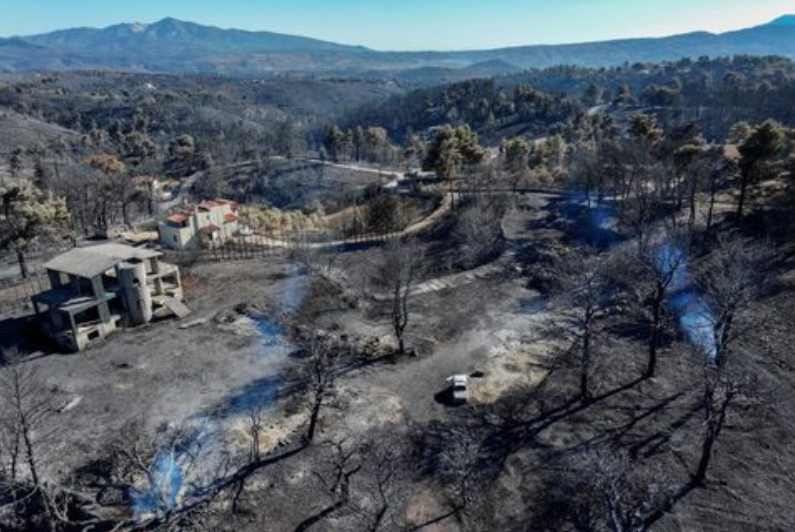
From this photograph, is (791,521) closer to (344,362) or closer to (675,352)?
(675,352)

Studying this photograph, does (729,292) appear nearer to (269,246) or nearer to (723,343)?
(723,343)

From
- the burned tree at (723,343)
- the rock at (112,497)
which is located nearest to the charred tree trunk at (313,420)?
the rock at (112,497)

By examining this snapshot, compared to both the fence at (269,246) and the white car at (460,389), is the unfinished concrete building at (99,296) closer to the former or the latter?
the fence at (269,246)

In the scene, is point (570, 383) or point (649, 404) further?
point (570, 383)

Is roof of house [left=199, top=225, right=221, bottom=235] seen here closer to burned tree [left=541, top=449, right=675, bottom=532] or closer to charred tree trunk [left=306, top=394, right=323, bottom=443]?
charred tree trunk [left=306, top=394, right=323, bottom=443]

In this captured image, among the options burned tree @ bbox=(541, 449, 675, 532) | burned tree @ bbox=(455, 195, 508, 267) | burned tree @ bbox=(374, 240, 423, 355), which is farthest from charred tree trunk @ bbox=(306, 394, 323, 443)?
burned tree @ bbox=(455, 195, 508, 267)

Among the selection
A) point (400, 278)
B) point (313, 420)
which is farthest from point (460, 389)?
point (400, 278)

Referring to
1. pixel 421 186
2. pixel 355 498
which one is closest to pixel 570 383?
pixel 355 498
